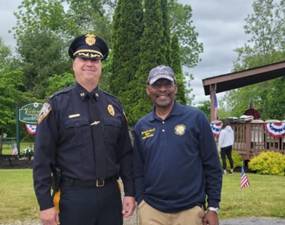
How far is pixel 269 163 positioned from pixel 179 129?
13835 millimetres

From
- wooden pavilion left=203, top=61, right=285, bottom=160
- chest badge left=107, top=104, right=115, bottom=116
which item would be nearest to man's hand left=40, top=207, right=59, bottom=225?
chest badge left=107, top=104, right=115, bottom=116

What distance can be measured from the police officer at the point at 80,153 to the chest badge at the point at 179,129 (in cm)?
43

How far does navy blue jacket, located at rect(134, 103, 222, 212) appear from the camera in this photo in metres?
4.26

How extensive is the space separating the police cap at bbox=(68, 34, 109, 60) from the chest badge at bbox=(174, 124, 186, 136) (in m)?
0.77

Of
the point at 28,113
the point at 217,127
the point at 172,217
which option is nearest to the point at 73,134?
the point at 172,217

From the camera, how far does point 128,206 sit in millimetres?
4391

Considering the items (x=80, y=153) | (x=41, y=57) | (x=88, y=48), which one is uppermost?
(x=41, y=57)

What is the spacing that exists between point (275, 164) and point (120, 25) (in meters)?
9.45

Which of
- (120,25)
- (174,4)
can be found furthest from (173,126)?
(174,4)

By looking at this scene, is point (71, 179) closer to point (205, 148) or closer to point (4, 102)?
point (205, 148)

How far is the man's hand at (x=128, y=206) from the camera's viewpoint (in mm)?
4371

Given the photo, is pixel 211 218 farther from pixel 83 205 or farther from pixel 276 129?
pixel 276 129

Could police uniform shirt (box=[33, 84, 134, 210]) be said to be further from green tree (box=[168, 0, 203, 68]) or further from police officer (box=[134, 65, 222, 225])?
green tree (box=[168, 0, 203, 68])

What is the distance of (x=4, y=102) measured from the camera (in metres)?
29.1
